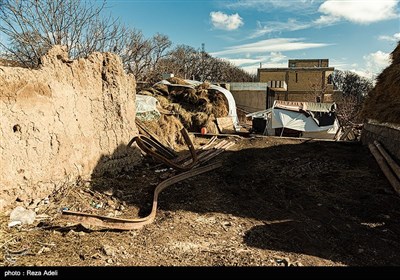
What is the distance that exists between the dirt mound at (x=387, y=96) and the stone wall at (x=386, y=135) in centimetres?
21

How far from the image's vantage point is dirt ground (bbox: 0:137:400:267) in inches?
141

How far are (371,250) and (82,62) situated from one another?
18.9 ft

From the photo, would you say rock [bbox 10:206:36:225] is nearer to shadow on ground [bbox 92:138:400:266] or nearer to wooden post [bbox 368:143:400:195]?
shadow on ground [bbox 92:138:400:266]

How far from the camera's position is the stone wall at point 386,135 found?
24.9 ft

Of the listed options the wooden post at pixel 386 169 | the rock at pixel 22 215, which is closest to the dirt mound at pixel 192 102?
the wooden post at pixel 386 169

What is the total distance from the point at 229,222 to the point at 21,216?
3023mm

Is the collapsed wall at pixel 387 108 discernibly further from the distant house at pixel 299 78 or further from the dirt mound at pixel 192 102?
the distant house at pixel 299 78

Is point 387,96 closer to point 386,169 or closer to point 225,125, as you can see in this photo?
point 386,169

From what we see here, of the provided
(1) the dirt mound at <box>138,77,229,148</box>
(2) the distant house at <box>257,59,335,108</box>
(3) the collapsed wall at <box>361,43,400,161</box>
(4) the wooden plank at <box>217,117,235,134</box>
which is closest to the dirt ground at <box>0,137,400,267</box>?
(3) the collapsed wall at <box>361,43,400,161</box>

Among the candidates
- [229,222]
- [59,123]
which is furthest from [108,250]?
[59,123]

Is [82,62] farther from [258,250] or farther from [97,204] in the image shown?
[258,250]

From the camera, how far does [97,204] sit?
516cm

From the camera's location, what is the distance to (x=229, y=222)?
15.7 feet
